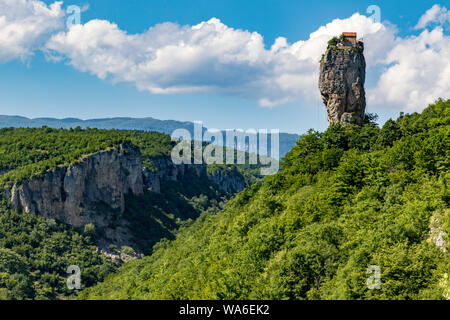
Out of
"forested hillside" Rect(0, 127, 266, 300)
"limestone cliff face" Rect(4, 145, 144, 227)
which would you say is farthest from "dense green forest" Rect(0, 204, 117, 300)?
"limestone cliff face" Rect(4, 145, 144, 227)

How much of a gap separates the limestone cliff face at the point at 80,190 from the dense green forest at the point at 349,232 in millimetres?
76279

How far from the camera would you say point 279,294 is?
32.1 m

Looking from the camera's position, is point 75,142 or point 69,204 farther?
point 75,142

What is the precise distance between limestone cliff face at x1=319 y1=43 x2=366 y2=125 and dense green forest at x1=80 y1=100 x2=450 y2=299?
5.48 metres

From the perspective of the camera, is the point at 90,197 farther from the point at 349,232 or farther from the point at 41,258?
the point at 349,232

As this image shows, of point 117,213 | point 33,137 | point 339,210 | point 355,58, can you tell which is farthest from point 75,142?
point 339,210

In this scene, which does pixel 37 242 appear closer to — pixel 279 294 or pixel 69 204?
pixel 69 204

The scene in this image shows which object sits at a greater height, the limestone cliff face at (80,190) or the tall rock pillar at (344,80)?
the tall rock pillar at (344,80)

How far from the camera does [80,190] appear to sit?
139 meters

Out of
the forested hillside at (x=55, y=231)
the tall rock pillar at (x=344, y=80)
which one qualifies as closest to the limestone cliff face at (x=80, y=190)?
the forested hillside at (x=55, y=231)

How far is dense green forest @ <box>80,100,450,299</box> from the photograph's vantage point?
29531 millimetres

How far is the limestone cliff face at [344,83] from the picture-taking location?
66500 millimetres

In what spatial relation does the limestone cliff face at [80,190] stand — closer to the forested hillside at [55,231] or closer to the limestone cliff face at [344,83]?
the forested hillside at [55,231]
